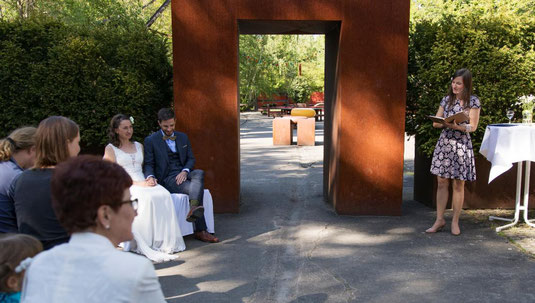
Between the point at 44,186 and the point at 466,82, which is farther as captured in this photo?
the point at 466,82

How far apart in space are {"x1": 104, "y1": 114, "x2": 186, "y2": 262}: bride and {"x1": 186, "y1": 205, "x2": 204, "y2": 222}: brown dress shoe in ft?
0.50

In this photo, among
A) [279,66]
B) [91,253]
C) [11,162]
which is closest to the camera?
[91,253]

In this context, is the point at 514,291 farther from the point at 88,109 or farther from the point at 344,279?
the point at 88,109

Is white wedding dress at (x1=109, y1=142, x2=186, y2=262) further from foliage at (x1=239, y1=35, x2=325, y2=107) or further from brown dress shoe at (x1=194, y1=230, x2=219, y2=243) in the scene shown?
foliage at (x1=239, y1=35, x2=325, y2=107)

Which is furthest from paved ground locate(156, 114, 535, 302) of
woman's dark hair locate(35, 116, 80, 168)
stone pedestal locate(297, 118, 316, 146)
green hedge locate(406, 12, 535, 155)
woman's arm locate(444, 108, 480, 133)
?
stone pedestal locate(297, 118, 316, 146)

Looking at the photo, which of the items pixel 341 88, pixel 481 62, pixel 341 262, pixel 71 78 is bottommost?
pixel 341 262

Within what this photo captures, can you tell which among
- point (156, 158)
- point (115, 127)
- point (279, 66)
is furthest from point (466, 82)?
point (279, 66)

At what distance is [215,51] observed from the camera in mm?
6484

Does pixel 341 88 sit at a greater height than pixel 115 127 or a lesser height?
greater

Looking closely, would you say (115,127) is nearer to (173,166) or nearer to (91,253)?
(173,166)

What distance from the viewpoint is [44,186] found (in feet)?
9.35

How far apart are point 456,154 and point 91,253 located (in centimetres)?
493

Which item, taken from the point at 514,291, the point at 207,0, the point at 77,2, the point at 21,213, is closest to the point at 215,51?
the point at 207,0

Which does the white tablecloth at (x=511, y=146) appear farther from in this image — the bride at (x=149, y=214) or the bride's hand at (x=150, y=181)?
the bride's hand at (x=150, y=181)
